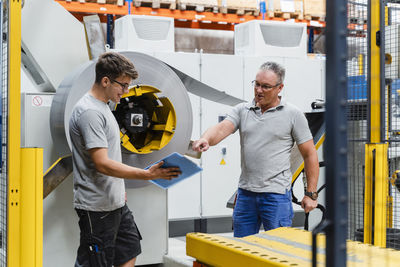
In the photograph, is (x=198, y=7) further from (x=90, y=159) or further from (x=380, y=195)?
(x=90, y=159)

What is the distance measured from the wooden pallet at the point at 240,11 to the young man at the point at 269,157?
5220 mm

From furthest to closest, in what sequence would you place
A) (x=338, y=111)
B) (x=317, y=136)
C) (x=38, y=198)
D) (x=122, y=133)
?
(x=317, y=136), (x=122, y=133), (x=38, y=198), (x=338, y=111)

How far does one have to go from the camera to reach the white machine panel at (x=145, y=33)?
6.39 meters

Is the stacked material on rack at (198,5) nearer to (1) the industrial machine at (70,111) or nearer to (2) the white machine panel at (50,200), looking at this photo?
(1) the industrial machine at (70,111)

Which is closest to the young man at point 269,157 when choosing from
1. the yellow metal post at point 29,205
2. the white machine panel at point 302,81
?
the yellow metal post at point 29,205

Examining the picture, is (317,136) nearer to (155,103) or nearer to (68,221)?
(155,103)

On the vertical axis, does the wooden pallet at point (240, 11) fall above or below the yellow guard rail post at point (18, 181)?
above

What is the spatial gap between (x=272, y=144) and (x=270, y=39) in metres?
3.93

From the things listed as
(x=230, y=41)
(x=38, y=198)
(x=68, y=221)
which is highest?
(x=230, y=41)

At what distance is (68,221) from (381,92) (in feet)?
8.20

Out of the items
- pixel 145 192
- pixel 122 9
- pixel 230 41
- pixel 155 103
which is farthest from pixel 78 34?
pixel 230 41

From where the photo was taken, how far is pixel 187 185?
255 inches

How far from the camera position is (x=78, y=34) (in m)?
4.01

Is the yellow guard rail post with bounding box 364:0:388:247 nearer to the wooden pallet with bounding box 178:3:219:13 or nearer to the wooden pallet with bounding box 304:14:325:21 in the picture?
the wooden pallet with bounding box 178:3:219:13
